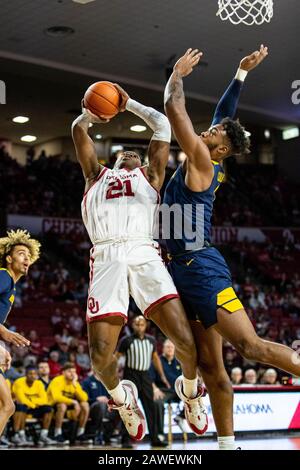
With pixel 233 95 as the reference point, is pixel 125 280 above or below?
below

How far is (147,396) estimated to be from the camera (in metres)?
11.0

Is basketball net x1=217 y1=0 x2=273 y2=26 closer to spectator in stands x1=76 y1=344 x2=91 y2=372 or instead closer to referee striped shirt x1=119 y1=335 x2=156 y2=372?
referee striped shirt x1=119 y1=335 x2=156 y2=372

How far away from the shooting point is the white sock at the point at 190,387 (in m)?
5.78

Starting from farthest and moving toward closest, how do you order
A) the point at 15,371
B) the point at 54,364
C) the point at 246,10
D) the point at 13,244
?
1. the point at 54,364
2. the point at 246,10
3. the point at 15,371
4. the point at 13,244

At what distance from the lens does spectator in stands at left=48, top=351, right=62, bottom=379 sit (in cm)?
1360

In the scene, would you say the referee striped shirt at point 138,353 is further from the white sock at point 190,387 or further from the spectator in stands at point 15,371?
the white sock at point 190,387

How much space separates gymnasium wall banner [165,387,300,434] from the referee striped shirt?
5.21 feet

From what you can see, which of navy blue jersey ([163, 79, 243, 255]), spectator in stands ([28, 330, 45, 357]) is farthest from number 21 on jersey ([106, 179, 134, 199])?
spectator in stands ([28, 330, 45, 357])

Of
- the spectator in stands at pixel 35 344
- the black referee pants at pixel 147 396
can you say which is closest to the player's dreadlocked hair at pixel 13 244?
the black referee pants at pixel 147 396

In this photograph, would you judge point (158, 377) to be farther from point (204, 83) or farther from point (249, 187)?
point (249, 187)

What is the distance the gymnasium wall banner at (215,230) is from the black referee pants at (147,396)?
9.35 m

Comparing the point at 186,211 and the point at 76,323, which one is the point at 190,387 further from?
the point at 76,323

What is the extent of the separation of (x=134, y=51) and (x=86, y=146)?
39.2 feet

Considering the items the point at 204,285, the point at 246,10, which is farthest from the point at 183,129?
the point at 246,10
